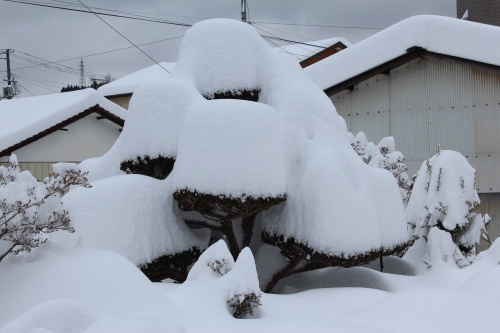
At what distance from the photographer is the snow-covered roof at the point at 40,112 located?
11719mm

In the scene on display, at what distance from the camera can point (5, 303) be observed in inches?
127

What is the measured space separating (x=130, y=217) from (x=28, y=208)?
228 cm

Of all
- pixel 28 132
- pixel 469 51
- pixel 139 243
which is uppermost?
pixel 469 51

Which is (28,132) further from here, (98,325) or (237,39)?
(98,325)

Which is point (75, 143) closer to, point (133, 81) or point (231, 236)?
point (231, 236)

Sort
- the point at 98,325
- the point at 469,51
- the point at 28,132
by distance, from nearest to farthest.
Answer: the point at 98,325, the point at 469,51, the point at 28,132

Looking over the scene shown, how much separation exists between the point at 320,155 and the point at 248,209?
1.29 meters

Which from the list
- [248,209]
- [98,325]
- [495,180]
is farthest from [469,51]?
[98,325]

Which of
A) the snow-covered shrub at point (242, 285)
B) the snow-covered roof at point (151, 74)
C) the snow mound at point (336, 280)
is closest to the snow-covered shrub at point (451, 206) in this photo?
the snow mound at point (336, 280)

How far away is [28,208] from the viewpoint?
11.2 ft

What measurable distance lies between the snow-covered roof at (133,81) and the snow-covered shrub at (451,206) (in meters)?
14.3

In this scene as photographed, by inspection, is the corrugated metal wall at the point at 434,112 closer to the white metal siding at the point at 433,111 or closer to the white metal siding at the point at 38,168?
the white metal siding at the point at 433,111

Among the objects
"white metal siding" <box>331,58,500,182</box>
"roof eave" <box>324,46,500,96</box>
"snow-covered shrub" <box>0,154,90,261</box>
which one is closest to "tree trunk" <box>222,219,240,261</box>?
"snow-covered shrub" <box>0,154,90,261</box>

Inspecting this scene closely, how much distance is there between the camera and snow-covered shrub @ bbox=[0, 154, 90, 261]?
3.28 metres
